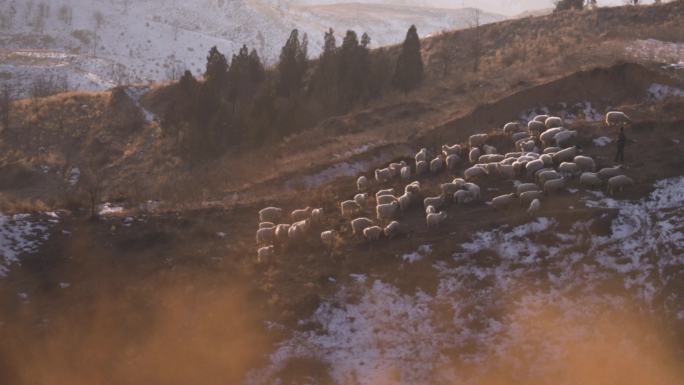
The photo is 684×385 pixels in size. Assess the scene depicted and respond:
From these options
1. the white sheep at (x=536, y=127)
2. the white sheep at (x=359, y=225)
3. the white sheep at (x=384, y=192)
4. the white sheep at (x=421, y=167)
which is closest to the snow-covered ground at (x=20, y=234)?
the white sheep at (x=359, y=225)

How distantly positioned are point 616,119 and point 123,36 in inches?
5345

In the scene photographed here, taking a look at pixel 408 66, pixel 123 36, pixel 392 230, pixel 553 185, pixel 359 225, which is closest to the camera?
pixel 392 230

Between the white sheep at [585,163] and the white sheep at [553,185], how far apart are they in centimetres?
148

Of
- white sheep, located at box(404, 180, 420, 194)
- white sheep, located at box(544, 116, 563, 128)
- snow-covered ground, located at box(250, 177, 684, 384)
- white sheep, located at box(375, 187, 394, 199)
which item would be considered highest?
white sheep, located at box(544, 116, 563, 128)

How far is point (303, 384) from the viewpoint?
584 inches

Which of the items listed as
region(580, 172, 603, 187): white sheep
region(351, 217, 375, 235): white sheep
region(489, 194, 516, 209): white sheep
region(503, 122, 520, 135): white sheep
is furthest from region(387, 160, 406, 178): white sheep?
region(580, 172, 603, 187): white sheep

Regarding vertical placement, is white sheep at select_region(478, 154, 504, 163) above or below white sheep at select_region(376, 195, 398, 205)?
above

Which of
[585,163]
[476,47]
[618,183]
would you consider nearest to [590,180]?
[618,183]

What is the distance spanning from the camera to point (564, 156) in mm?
23250

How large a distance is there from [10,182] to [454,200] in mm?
38580

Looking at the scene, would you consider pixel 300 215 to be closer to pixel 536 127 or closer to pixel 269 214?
pixel 269 214

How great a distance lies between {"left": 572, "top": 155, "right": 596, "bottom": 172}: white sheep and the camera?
73.9 ft

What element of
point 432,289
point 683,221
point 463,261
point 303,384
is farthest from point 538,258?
point 303,384

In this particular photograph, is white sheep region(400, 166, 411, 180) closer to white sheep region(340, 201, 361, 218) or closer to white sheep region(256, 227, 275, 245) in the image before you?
white sheep region(340, 201, 361, 218)
